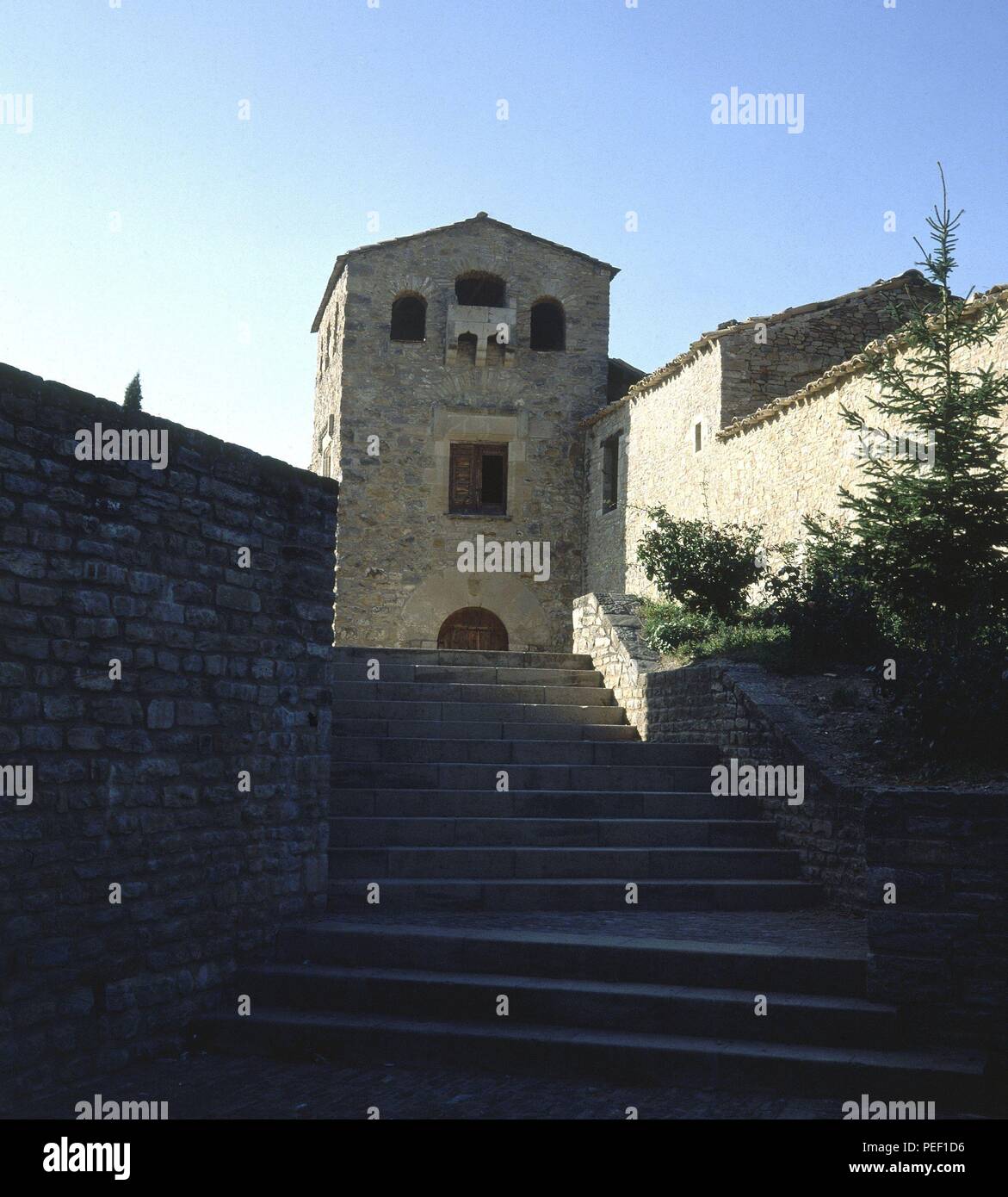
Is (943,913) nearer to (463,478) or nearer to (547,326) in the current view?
(463,478)

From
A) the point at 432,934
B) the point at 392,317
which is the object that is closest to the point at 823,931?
the point at 432,934

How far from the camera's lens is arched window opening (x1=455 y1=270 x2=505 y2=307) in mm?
20641

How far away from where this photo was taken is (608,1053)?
530 cm

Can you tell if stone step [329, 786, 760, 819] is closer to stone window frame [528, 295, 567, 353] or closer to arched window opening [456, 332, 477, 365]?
arched window opening [456, 332, 477, 365]

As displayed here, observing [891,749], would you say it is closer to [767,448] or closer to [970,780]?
[970,780]

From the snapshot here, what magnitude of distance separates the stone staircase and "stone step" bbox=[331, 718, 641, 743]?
17 mm

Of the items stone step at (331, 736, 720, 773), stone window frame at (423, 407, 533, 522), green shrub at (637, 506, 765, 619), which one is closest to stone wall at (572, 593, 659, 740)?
green shrub at (637, 506, 765, 619)

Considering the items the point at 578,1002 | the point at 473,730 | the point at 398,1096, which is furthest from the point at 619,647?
the point at 398,1096

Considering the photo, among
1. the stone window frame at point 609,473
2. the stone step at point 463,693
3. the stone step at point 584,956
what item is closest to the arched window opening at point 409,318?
the stone window frame at point 609,473

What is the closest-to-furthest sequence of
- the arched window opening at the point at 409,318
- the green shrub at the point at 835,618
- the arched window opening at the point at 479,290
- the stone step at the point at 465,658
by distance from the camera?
1. the green shrub at the point at 835,618
2. the stone step at the point at 465,658
3. the arched window opening at the point at 409,318
4. the arched window opening at the point at 479,290

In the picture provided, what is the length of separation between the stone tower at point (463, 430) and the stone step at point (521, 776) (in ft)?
35.4

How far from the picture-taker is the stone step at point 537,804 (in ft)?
26.5

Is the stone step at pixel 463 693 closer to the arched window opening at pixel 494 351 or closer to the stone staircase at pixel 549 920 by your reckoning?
the stone staircase at pixel 549 920
